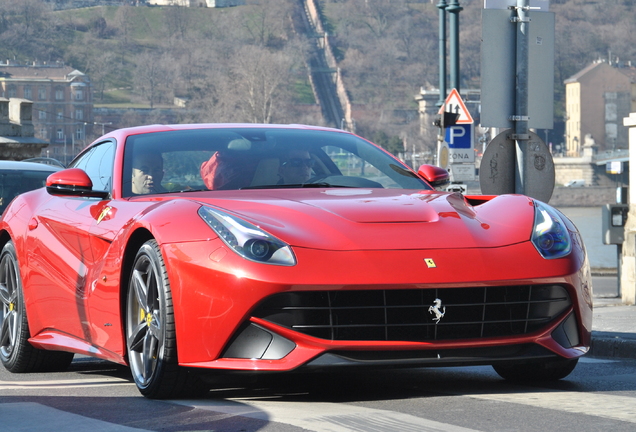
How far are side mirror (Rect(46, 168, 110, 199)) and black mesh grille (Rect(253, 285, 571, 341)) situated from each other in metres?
1.50

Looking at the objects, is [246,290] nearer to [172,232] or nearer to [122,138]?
[172,232]

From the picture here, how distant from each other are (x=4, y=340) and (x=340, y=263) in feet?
9.53

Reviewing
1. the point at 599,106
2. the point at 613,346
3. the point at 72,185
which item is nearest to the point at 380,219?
the point at 72,185

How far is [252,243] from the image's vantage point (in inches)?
172

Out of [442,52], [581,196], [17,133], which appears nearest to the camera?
[442,52]

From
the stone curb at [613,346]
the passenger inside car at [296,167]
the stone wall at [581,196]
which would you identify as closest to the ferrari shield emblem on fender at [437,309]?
the passenger inside car at [296,167]

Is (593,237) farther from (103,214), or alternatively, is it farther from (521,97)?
(103,214)

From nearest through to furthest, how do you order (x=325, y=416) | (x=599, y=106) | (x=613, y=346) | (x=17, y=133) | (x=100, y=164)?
(x=325, y=416)
(x=100, y=164)
(x=613, y=346)
(x=17, y=133)
(x=599, y=106)

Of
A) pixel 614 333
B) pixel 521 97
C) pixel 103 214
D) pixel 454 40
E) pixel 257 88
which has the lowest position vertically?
pixel 614 333

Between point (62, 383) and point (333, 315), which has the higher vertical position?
point (333, 315)

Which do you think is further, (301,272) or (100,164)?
(100,164)

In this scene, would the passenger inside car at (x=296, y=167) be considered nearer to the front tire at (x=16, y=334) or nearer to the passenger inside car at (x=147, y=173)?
the passenger inside car at (x=147, y=173)

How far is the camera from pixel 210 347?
14.4 ft

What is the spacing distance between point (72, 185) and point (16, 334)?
47.9 inches
